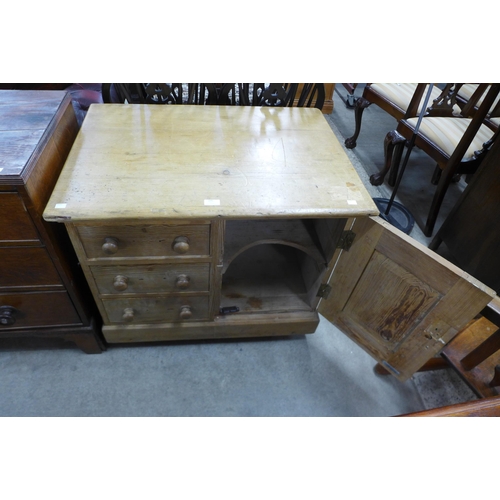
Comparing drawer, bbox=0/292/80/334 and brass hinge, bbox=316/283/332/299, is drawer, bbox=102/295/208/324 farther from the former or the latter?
brass hinge, bbox=316/283/332/299

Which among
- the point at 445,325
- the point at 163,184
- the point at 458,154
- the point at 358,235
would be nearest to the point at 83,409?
the point at 163,184

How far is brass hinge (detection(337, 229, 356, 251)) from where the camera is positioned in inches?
37.2

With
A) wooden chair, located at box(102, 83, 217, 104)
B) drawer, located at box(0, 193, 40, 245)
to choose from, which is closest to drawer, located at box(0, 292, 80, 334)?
drawer, located at box(0, 193, 40, 245)

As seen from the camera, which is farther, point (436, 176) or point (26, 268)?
point (436, 176)

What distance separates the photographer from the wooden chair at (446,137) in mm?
1581

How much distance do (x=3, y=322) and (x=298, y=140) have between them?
3.54 ft

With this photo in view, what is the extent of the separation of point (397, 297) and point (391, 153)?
124 cm

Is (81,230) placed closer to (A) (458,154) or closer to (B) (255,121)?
(B) (255,121)

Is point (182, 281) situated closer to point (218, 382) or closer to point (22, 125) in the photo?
point (218, 382)

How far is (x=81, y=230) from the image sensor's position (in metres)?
0.82

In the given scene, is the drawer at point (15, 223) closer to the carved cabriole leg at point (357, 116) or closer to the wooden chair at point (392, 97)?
the wooden chair at point (392, 97)

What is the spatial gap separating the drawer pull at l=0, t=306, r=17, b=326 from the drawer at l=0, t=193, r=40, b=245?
11.6 inches

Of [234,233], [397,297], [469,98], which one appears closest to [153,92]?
[234,233]

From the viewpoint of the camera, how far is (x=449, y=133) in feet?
5.48
